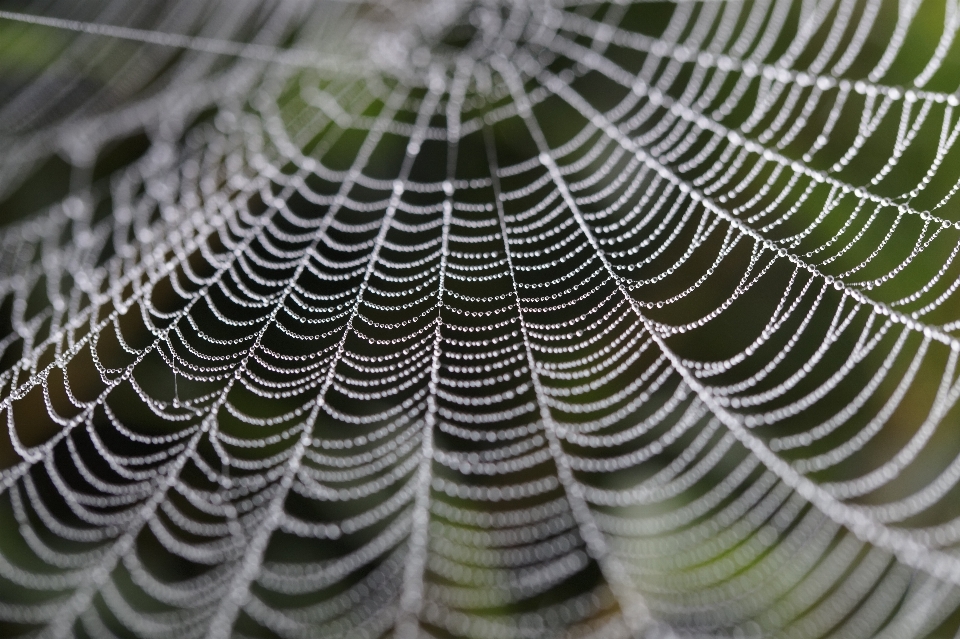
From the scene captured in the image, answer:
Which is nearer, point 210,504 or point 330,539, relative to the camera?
point 210,504

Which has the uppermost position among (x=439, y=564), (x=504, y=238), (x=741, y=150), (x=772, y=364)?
(x=741, y=150)

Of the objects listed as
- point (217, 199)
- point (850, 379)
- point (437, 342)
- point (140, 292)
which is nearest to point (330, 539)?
point (437, 342)

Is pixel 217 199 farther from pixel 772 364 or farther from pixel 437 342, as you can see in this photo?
pixel 772 364

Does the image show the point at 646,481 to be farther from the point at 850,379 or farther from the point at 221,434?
the point at 221,434

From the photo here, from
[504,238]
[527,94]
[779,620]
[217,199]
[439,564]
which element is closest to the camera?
[779,620]

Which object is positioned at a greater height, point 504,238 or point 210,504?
point 504,238

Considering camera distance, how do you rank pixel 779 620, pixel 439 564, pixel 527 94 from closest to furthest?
pixel 779 620 < pixel 439 564 < pixel 527 94

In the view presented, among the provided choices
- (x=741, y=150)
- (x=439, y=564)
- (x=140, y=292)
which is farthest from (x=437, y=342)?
(x=741, y=150)
